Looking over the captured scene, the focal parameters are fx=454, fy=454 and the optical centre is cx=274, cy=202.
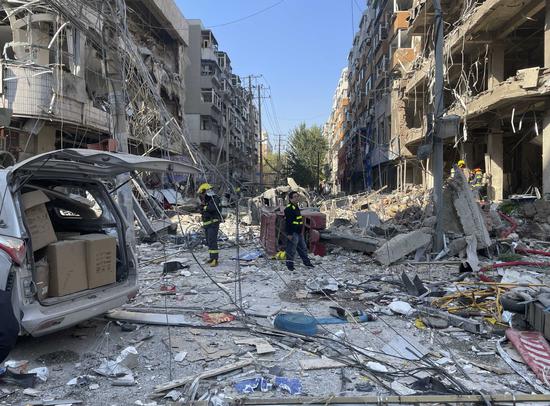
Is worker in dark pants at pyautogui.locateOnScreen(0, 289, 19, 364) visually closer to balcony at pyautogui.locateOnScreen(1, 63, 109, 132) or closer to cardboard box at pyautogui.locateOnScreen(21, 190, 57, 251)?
cardboard box at pyautogui.locateOnScreen(21, 190, 57, 251)

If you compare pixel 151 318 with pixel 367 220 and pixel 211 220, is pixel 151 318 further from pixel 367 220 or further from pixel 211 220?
pixel 367 220

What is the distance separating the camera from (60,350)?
480cm

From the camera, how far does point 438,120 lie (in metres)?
10.4

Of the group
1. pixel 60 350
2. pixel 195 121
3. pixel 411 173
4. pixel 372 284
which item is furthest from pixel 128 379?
pixel 195 121

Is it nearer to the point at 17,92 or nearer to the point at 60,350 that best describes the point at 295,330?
the point at 60,350

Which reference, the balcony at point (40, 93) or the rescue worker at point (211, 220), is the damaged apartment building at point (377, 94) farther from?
the rescue worker at point (211, 220)

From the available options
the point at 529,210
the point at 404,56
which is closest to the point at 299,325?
the point at 529,210

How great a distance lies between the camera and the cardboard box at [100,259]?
16.4 feet

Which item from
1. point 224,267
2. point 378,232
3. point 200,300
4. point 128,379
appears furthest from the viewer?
point 378,232

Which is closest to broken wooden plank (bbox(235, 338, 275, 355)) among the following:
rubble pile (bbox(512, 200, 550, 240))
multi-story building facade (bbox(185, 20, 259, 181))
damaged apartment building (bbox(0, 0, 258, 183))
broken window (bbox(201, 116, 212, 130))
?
damaged apartment building (bbox(0, 0, 258, 183))

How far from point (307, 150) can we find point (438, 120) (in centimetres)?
5448

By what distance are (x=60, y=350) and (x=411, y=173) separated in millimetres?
33048

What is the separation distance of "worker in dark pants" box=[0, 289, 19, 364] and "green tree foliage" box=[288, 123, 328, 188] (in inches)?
2313

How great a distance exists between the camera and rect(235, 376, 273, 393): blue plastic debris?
13.1 feet
